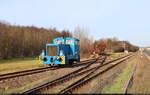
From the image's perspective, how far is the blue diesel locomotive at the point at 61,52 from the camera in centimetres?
1291

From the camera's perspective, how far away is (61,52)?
13047 mm

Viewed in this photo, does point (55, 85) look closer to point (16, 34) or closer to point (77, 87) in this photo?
point (77, 87)

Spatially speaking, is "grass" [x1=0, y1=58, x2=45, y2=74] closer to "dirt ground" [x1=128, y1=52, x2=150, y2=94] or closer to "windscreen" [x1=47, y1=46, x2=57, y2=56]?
"windscreen" [x1=47, y1=46, x2=57, y2=56]

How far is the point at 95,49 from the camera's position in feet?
132

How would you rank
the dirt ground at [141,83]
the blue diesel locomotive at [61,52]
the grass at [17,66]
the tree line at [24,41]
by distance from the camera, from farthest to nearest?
the tree line at [24,41], the grass at [17,66], the blue diesel locomotive at [61,52], the dirt ground at [141,83]

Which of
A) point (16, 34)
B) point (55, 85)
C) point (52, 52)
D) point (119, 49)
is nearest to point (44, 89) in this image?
point (55, 85)

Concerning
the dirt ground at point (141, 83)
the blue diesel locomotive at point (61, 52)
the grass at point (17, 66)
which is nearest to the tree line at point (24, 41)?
the grass at point (17, 66)

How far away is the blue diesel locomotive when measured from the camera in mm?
12914

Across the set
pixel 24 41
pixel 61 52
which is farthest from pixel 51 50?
pixel 24 41

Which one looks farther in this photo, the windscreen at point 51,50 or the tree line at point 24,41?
the tree line at point 24,41

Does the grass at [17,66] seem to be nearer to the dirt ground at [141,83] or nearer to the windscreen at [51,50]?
the windscreen at [51,50]

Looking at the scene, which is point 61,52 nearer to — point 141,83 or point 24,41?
point 141,83

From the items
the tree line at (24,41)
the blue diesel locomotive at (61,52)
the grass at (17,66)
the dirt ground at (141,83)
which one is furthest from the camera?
the tree line at (24,41)

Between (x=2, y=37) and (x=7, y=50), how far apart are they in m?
3.09
